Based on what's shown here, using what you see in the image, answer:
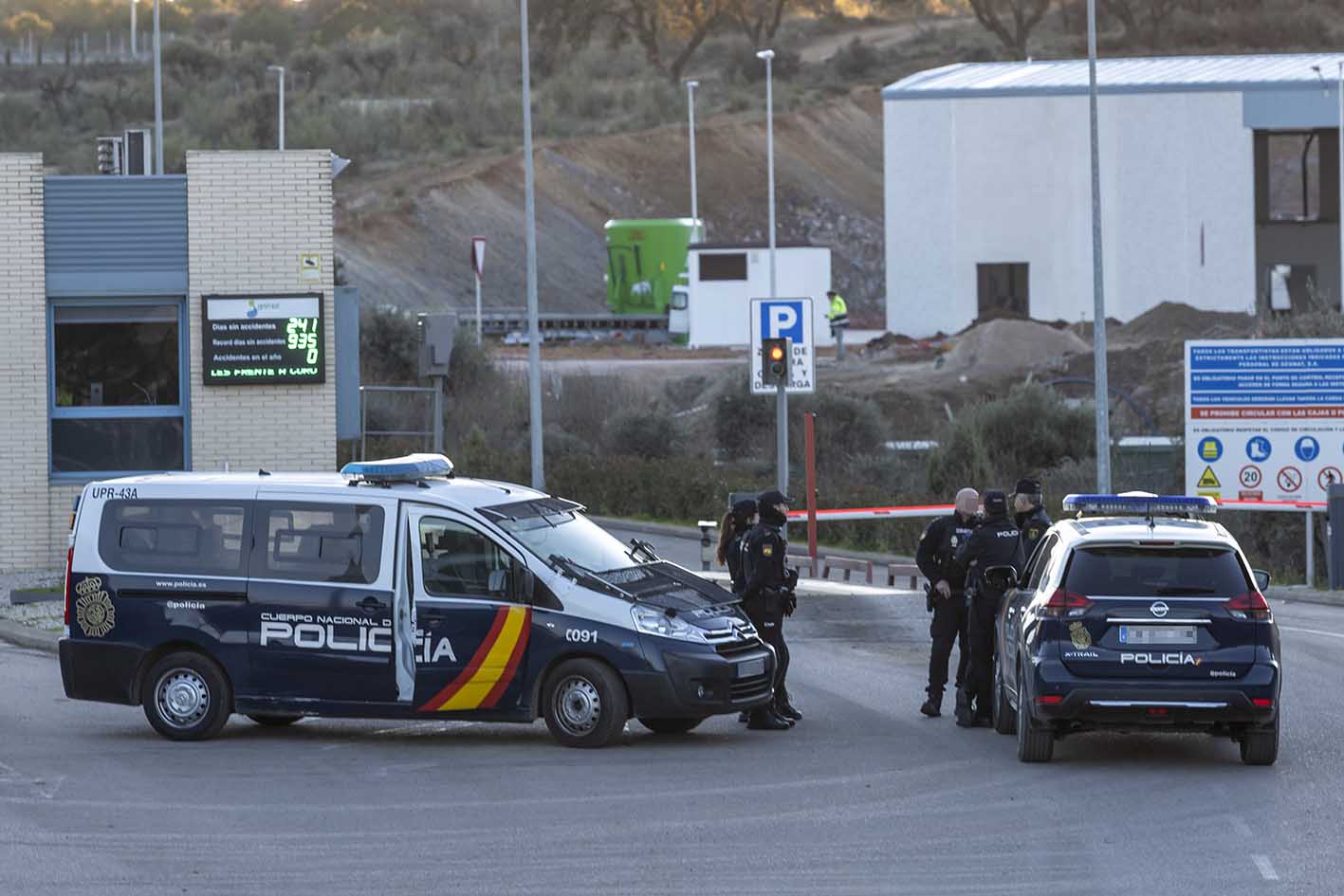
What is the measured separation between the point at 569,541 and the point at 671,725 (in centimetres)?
147

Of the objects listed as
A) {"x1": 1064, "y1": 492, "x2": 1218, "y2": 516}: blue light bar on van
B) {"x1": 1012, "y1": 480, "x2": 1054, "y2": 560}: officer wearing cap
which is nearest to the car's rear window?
{"x1": 1064, "y1": 492, "x2": 1218, "y2": 516}: blue light bar on van

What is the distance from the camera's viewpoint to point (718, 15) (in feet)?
387

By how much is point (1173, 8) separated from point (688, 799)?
110m

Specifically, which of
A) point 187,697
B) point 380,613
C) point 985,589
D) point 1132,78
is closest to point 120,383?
point 187,697

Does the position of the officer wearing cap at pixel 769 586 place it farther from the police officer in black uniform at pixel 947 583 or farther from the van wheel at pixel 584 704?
the van wheel at pixel 584 704

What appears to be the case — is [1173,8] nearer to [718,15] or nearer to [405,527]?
[718,15]

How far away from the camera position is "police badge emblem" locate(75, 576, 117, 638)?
14297 millimetres

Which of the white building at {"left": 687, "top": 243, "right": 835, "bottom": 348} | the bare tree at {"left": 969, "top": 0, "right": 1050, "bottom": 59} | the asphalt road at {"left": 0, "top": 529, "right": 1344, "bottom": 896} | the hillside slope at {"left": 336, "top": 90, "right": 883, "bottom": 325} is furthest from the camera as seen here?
the bare tree at {"left": 969, "top": 0, "right": 1050, "bottom": 59}

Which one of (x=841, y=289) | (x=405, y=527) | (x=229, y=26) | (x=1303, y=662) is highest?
(x=229, y=26)

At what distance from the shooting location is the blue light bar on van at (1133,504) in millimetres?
13508

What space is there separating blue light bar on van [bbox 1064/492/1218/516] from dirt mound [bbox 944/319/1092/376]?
1450 inches

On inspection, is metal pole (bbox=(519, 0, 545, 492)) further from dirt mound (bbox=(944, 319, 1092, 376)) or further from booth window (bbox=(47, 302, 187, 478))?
dirt mound (bbox=(944, 319, 1092, 376))

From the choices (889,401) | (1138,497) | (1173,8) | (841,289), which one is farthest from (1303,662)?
(1173,8)

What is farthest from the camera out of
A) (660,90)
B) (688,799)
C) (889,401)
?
(660,90)
